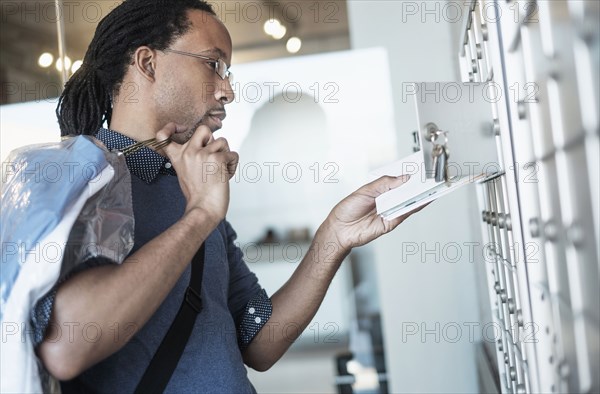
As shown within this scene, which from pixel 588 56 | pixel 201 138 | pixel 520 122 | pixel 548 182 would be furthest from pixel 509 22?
pixel 201 138

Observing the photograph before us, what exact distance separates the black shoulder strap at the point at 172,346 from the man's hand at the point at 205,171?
0.15m

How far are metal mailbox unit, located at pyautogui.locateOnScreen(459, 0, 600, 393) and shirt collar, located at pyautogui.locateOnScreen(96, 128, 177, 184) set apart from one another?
557 millimetres

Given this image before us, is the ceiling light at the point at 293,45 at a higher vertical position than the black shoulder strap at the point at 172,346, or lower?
higher

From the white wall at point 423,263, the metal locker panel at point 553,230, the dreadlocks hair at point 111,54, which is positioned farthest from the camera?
the white wall at point 423,263

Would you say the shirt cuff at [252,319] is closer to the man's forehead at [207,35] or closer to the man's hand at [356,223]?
the man's hand at [356,223]

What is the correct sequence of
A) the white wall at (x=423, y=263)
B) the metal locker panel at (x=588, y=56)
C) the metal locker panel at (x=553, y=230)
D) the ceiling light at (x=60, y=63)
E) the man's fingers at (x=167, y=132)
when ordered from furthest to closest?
the ceiling light at (x=60, y=63)
the white wall at (x=423, y=263)
the man's fingers at (x=167, y=132)
the metal locker panel at (x=553, y=230)
the metal locker panel at (x=588, y=56)

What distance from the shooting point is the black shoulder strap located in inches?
40.8

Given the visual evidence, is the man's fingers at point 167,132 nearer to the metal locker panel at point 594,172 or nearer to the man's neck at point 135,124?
the man's neck at point 135,124

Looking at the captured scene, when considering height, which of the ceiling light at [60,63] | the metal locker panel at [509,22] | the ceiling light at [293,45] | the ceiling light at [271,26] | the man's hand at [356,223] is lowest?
the man's hand at [356,223]

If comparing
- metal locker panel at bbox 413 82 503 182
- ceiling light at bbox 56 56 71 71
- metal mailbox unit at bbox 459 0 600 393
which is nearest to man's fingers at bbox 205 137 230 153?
metal locker panel at bbox 413 82 503 182

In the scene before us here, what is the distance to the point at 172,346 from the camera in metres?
1.06

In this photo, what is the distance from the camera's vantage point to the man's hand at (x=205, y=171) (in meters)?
1.02

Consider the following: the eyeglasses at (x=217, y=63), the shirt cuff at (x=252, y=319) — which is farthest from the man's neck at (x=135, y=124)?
the shirt cuff at (x=252, y=319)

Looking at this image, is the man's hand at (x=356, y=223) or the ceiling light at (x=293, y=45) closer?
the man's hand at (x=356, y=223)
